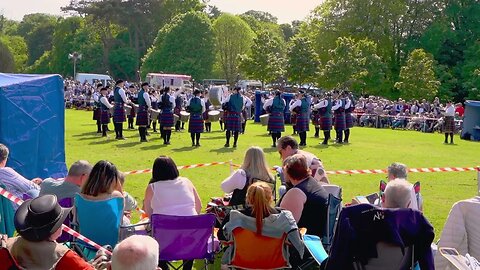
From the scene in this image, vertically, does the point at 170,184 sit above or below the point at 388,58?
below

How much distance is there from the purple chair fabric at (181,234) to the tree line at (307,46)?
1071 inches

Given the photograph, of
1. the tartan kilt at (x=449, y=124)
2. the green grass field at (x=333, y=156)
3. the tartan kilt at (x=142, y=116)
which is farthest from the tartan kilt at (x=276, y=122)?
the tartan kilt at (x=449, y=124)

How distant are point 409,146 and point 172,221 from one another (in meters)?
13.1

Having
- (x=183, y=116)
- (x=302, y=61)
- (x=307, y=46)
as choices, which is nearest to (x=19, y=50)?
(x=302, y=61)

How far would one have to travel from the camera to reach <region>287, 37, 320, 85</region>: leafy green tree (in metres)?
32.4

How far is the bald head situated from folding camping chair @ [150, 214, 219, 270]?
68.7 inches

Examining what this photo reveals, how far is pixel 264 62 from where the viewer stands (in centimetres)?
3488

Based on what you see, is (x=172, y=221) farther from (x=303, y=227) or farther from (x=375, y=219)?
(x=375, y=219)

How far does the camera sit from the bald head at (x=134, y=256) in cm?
268

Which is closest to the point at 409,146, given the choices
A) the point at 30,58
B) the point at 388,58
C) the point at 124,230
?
the point at 124,230

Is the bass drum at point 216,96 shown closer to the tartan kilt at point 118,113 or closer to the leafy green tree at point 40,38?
the tartan kilt at point 118,113

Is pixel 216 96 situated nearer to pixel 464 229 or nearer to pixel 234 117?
pixel 234 117

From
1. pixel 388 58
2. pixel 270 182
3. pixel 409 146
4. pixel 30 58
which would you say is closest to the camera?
pixel 270 182

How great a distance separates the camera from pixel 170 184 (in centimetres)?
499
